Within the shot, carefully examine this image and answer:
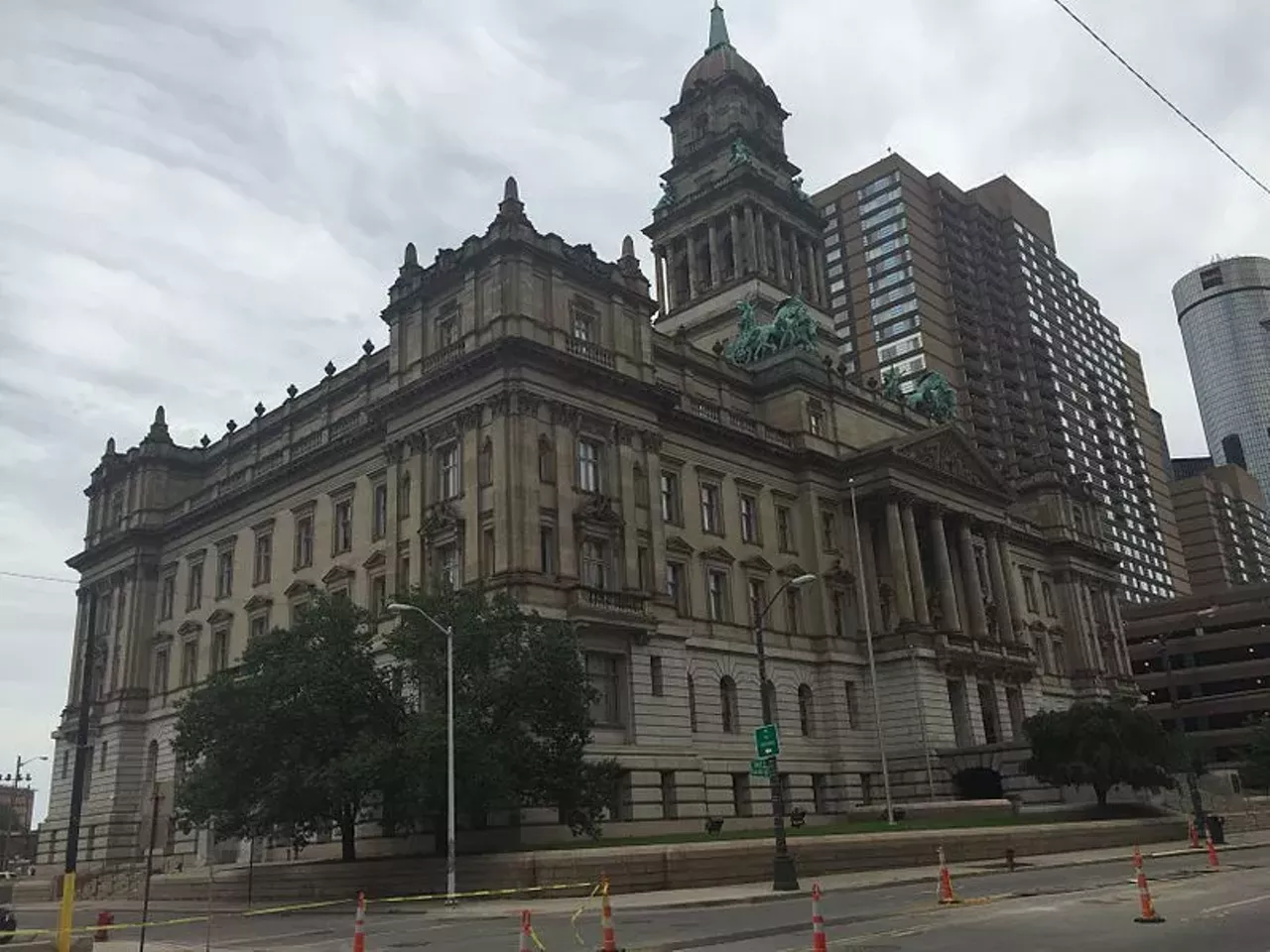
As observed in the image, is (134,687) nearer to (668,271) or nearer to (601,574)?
(601,574)

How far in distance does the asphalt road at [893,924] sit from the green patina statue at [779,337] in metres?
43.3

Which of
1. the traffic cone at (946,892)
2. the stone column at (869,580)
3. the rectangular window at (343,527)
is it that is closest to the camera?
the traffic cone at (946,892)

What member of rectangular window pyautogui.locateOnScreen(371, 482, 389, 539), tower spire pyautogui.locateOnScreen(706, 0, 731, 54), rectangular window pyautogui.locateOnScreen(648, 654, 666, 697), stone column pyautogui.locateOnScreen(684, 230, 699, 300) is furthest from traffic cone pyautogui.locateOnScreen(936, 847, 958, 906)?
tower spire pyautogui.locateOnScreen(706, 0, 731, 54)

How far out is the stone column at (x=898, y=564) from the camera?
6575cm

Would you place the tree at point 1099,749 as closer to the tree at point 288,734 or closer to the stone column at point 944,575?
the stone column at point 944,575

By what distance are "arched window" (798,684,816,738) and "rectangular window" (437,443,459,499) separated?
2280 cm

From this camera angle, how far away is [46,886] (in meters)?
60.8

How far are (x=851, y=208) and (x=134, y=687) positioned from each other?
118112 mm

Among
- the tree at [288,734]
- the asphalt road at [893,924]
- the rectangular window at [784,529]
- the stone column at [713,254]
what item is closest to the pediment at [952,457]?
the rectangular window at [784,529]

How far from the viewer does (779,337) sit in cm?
7175

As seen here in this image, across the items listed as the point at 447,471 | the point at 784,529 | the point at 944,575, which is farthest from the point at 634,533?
the point at 944,575

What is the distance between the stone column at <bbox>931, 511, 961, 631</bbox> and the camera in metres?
68.4

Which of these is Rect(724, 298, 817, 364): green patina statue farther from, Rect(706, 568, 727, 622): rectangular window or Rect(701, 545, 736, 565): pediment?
Rect(706, 568, 727, 622): rectangular window

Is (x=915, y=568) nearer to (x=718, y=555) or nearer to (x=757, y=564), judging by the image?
(x=757, y=564)
